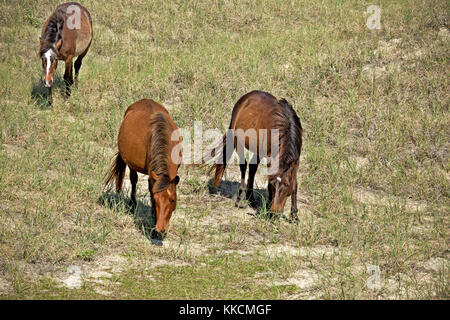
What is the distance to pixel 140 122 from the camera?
7293 mm

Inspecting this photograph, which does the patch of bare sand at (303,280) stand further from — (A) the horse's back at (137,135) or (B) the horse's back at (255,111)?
(A) the horse's back at (137,135)

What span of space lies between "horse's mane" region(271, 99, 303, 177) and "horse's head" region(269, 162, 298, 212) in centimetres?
4

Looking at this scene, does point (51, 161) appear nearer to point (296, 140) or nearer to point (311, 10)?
point (296, 140)

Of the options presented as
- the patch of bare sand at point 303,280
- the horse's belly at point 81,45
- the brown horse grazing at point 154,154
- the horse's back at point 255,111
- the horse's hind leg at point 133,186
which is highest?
the horse's belly at point 81,45

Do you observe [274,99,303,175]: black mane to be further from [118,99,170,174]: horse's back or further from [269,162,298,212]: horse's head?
[118,99,170,174]: horse's back

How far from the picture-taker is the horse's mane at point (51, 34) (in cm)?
1105

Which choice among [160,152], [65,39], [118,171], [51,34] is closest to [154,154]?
[160,152]

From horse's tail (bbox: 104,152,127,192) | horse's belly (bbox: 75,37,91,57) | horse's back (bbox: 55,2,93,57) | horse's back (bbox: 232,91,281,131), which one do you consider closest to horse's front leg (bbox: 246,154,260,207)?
horse's back (bbox: 232,91,281,131)

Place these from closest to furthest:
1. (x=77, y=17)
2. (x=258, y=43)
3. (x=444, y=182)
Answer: (x=444, y=182), (x=77, y=17), (x=258, y=43)

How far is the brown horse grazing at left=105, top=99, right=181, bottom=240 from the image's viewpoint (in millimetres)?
6384

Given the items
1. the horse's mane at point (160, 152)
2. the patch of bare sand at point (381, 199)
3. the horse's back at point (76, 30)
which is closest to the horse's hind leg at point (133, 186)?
the horse's mane at point (160, 152)

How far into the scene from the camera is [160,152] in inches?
264

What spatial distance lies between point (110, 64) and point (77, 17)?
1226mm
